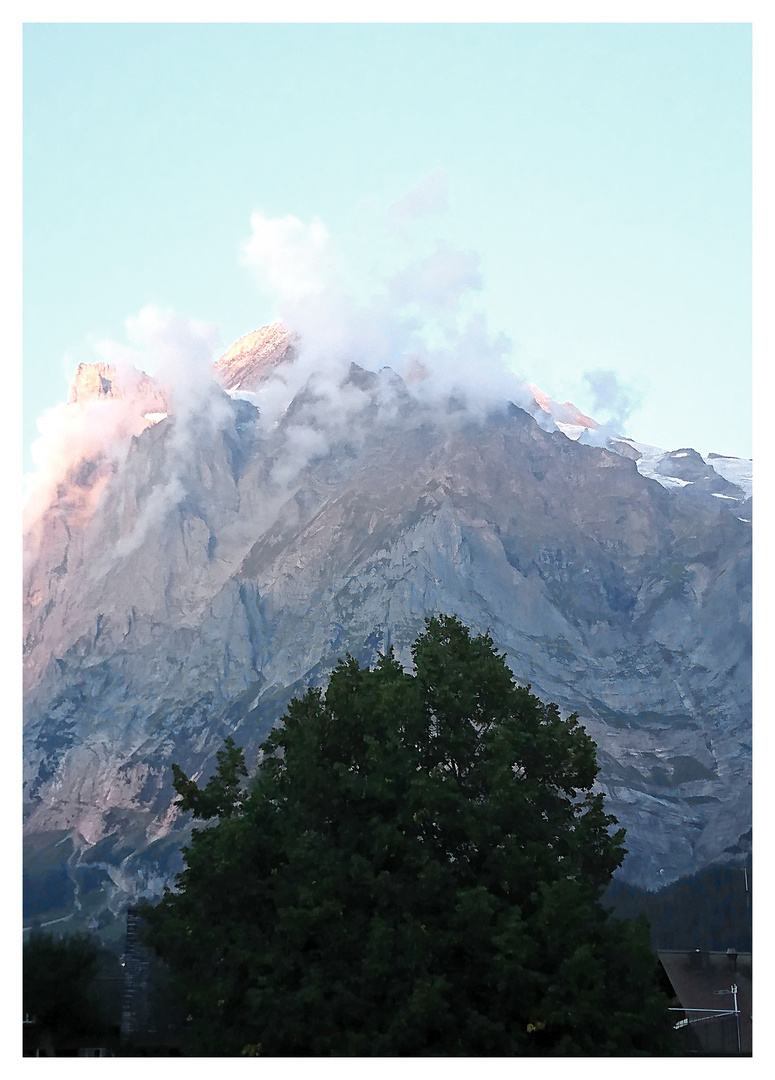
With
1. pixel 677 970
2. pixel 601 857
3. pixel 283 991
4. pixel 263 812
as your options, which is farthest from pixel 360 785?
pixel 677 970

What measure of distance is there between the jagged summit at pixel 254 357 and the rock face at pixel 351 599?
5101mm

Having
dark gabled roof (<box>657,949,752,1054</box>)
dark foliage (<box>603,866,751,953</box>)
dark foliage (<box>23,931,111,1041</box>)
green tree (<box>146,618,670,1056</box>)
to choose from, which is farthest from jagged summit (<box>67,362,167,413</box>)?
green tree (<box>146,618,670,1056</box>)

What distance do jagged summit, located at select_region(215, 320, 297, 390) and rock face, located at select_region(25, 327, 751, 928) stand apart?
5101 millimetres

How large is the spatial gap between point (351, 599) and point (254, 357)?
125 feet

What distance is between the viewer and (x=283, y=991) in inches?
728

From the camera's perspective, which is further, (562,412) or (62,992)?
(562,412)

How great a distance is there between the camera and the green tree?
17.9 meters

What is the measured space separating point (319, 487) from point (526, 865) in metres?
93.9

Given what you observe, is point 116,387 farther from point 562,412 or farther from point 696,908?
point 696,908

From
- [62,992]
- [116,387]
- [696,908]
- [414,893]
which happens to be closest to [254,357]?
[116,387]

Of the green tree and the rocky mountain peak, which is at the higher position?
the rocky mountain peak

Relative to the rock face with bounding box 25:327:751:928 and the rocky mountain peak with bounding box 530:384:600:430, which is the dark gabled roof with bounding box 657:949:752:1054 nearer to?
the rock face with bounding box 25:327:751:928

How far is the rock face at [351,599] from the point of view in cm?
9544

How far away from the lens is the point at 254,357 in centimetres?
12531
